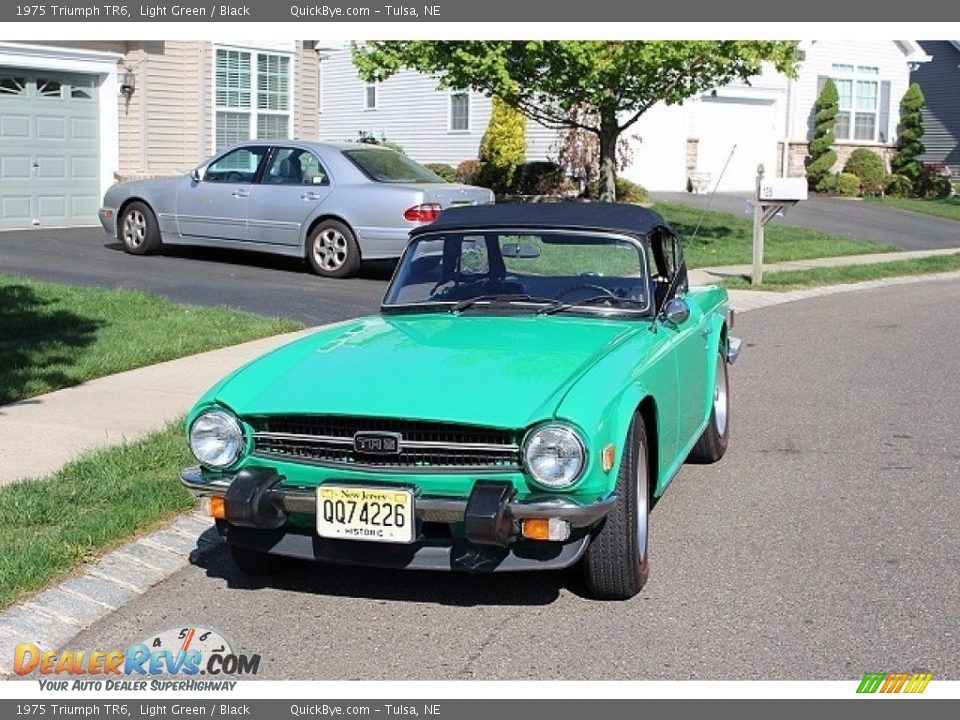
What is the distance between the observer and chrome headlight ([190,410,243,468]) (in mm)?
5230

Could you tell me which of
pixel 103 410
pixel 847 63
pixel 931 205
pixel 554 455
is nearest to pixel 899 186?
pixel 931 205

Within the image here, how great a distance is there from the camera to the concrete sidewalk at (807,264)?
1758 centimetres

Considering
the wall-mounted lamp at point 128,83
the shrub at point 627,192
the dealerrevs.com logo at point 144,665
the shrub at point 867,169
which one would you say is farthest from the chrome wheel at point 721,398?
the shrub at point 867,169

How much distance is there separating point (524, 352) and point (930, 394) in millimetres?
5202

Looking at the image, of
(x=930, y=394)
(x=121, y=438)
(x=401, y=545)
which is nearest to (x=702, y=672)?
(x=401, y=545)

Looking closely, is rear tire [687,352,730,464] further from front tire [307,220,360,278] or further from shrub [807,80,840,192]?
shrub [807,80,840,192]

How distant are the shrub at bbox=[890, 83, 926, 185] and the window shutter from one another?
36 centimetres

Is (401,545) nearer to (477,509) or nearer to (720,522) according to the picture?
(477,509)

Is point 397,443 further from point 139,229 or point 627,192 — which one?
point 627,192

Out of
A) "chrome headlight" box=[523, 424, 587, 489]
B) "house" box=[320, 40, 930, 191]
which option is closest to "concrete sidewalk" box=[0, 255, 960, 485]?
"chrome headlight" box=[523, 424, 587, 489]

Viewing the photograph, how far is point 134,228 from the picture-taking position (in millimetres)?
16906

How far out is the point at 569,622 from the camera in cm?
512

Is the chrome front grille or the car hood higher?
the car hood

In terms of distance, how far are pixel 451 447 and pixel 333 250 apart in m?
10.8
